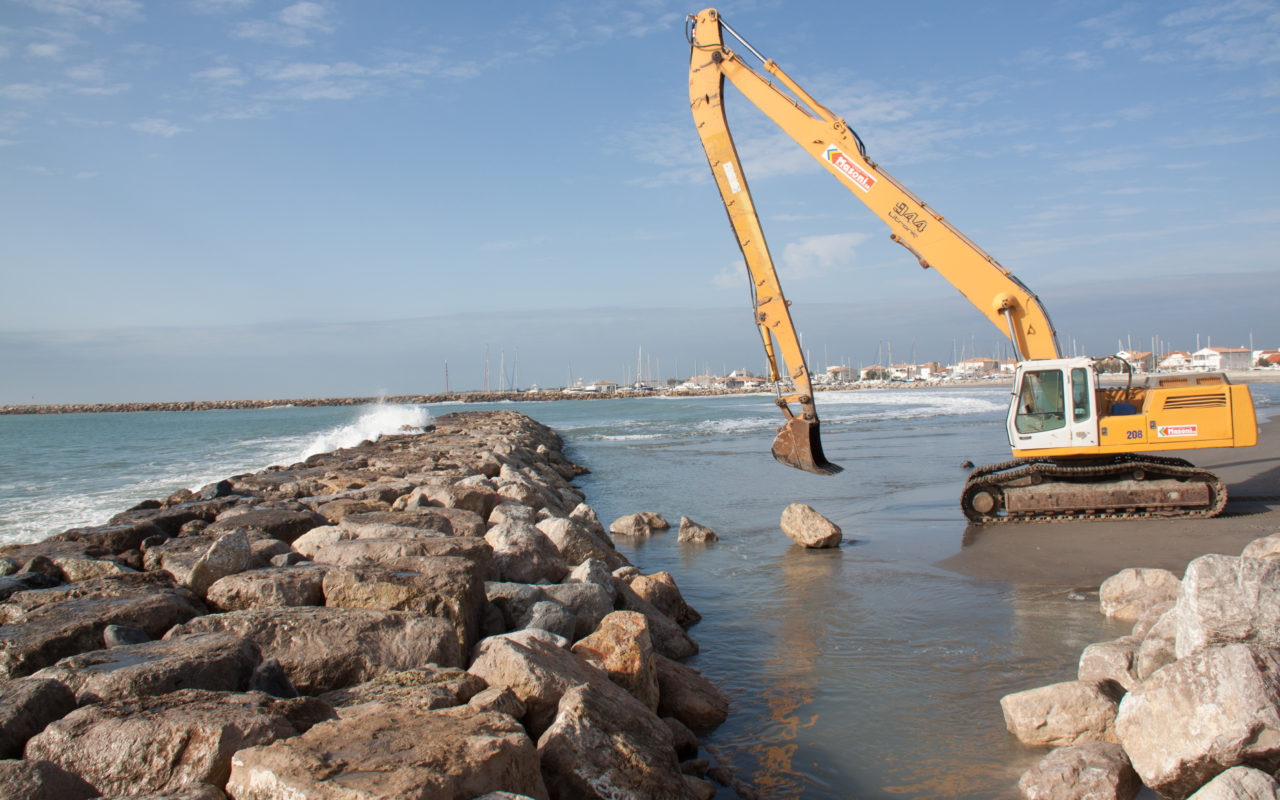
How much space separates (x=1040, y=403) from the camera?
37.6ft

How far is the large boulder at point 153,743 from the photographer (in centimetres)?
307

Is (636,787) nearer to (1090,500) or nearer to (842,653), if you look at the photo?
(842,653)

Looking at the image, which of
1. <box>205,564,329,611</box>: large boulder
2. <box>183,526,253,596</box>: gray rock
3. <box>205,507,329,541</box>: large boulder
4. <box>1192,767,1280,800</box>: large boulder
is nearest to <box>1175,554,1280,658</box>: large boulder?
<box>1192,767,1280,800</box>: large boulder

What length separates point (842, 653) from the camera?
6.34 m

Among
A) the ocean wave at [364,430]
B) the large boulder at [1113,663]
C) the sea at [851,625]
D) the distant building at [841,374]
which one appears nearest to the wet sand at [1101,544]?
the sea at [851,625]

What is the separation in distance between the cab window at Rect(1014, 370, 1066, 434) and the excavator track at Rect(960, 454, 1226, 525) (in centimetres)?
64

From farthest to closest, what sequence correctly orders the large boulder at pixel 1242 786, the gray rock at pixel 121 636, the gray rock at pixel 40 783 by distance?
the gray rock at pixel 121 636 < the large boulder at pixel 1242 786 < the gray rock at pixel 40 783

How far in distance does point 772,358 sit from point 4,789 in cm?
1070

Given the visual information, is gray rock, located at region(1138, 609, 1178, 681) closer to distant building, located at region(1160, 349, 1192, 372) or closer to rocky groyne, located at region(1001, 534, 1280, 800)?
rocky groyne, located at region(1001, 534, 1280, 800)

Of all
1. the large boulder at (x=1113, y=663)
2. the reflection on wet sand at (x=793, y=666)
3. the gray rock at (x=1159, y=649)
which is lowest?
the reflection on wet sand at (x=793, y=666)

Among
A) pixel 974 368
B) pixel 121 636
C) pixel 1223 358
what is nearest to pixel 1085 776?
pixel 121 636

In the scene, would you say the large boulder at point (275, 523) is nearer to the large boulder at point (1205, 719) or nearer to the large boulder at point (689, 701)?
the large boulder at point (689, 701)

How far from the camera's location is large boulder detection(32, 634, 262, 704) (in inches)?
142

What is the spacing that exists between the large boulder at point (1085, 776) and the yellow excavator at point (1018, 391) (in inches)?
300
